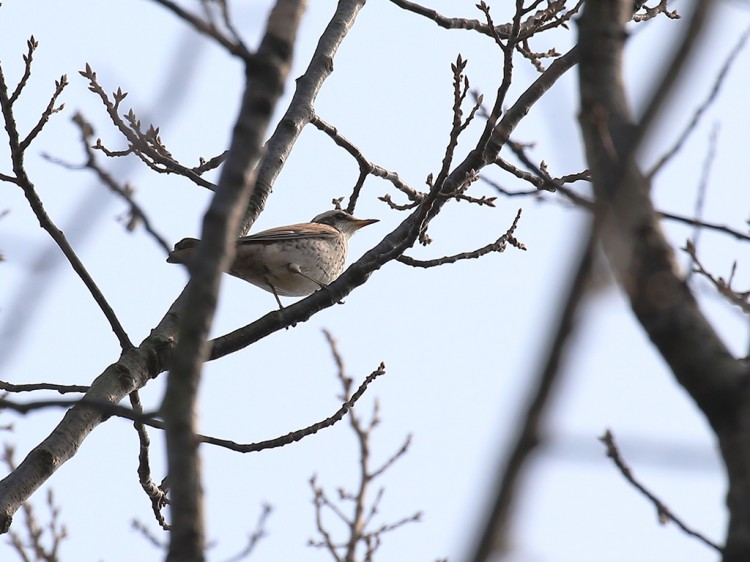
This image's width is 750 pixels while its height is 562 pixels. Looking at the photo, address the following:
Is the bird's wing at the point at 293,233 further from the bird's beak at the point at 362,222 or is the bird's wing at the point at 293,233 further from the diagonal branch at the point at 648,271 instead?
the diagonal branch at the point at 648,271

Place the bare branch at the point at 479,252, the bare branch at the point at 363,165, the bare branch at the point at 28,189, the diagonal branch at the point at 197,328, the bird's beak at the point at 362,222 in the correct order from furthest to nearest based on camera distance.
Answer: the bird's beak at the point at 362,222 → the bare branch at the point at 363,165 → the bare branch at the point at 479,252 → the bare branch at the point at 28,189 → the diagonal branch at the point at 197,328

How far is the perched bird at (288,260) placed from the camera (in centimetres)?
816

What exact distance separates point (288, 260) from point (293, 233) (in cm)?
41

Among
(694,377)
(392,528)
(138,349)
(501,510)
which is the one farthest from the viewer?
(392,528)

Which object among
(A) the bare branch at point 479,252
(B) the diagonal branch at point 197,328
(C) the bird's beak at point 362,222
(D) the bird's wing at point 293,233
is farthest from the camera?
(C) the bird's beak at point 362,222

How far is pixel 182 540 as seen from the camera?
2.19 meters

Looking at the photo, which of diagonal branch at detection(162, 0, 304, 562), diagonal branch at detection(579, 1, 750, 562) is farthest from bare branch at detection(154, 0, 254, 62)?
diagonal branch at detection(579, 1, 750, 562)

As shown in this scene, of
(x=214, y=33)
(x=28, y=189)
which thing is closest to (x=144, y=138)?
(x=28, y=189)

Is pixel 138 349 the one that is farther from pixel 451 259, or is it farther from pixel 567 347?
pixel 567 347

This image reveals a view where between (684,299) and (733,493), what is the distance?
488 millimetres

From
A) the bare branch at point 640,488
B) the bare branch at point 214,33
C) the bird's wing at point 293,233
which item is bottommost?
the bare branch at point 640,488

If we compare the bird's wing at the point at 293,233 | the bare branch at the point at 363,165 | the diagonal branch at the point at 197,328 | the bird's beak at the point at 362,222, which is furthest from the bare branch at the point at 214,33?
the bird's beak at the point at 362,222

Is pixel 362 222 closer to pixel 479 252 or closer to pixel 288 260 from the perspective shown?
pixel 288 260

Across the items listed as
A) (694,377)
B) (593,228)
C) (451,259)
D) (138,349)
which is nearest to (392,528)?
(451,259)
